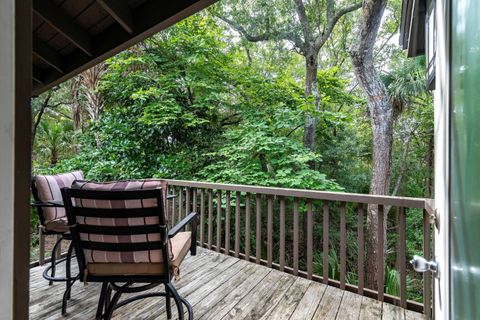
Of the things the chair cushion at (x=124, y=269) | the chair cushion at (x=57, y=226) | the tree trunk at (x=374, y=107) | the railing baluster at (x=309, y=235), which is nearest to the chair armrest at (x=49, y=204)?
the chair cushion at (x=57, y=226)

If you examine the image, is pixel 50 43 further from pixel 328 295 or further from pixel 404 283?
pixel 404 283

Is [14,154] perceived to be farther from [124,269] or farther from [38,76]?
[38,76]

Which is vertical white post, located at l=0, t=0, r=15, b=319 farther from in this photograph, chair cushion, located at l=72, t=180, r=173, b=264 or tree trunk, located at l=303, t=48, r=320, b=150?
tree trunk, located at l=303, t=48, r=320, b=150

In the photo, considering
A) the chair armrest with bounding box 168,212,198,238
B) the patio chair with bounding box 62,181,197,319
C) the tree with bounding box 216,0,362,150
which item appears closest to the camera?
the patio chair with bounding box 62,181,197,319

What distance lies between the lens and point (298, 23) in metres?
6.85

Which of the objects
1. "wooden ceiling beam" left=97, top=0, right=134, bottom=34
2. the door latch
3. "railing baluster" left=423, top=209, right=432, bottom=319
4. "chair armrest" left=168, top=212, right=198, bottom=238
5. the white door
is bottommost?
"railing baluster" left=423, top=209, right=432, bottom=319

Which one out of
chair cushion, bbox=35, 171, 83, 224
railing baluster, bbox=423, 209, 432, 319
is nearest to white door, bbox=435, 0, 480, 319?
railing baluster, bbox=423, 209, 432, 319

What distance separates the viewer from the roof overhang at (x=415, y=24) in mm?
1639

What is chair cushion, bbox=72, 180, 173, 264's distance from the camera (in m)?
1.58

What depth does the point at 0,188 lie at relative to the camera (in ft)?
1.85

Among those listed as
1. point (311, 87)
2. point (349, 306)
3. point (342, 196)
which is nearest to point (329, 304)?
point (349, 306)

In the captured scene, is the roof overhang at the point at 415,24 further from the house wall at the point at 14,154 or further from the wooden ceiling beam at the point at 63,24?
the wooden ceiling beam at the point at 63,24

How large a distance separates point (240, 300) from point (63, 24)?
2.85m

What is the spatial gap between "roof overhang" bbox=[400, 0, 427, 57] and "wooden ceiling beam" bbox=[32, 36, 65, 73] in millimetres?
3309
